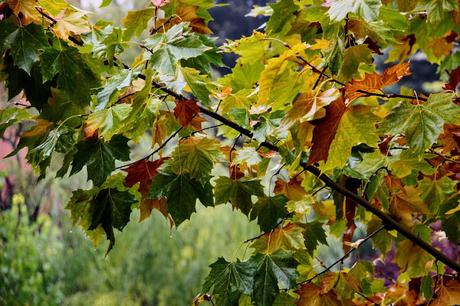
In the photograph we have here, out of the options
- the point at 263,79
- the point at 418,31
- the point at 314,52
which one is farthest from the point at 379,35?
the point at 418,31

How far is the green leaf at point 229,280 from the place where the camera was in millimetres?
910

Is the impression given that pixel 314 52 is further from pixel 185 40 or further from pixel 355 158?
pixel 185 40

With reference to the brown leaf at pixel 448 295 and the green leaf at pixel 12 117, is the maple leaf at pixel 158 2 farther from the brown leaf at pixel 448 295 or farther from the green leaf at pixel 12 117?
the brown leaf at pixel 448 295

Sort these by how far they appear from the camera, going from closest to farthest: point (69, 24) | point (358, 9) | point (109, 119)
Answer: point (358, 9) → point (109, 119) → point (69, 24)

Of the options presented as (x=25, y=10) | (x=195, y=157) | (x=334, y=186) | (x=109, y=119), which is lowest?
(x=334, y=186)

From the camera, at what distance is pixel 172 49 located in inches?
29.7

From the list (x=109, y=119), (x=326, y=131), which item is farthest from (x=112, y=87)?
(x=326, y=131)

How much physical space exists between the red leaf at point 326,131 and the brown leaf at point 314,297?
1.21 ft

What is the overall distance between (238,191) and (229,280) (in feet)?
0.49

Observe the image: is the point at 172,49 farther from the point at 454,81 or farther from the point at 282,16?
the point at 454,81

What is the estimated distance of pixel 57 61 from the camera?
84cm

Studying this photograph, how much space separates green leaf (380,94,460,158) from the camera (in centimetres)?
70

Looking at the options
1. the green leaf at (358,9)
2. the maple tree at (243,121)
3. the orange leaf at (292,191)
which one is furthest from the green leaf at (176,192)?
the green leaf at (358,9)

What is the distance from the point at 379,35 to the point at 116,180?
0.48 m
